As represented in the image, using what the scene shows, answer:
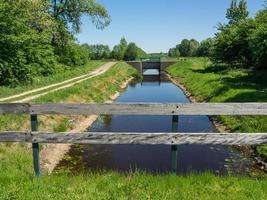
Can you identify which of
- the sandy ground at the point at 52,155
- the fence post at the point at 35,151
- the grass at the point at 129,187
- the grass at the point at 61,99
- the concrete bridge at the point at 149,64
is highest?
the fence post at the point at 35,151

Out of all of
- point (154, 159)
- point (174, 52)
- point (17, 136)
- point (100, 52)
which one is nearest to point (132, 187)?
point (17, 136)

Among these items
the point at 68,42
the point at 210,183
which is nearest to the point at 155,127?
the point at 210,183

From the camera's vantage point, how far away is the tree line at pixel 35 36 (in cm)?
2702

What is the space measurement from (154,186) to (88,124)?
15.4m

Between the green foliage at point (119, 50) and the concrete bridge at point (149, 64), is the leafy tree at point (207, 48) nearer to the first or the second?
the concrete bridge at point (149, 64)

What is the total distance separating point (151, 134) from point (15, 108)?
2.84 metres

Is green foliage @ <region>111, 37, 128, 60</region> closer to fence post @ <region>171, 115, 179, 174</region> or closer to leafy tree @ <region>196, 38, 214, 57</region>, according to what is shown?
leafy tree @ <region>196, 38, 214, 57</region>

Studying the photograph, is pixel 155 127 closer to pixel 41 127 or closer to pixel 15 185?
pixel 41 127

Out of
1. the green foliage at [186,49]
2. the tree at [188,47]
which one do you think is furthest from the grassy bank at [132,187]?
the tree at [188,47]

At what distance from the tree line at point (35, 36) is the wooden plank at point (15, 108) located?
18.9 metres

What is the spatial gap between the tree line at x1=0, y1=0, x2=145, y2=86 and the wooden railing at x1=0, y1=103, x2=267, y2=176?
63.5 feet

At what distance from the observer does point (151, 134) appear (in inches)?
304

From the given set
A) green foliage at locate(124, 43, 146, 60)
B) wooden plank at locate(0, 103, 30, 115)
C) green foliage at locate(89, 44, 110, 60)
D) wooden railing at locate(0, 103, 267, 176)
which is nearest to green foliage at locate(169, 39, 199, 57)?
green foliage at locate(124, 43, 146, 60)

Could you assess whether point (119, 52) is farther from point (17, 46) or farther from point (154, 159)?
point (154, 159)
